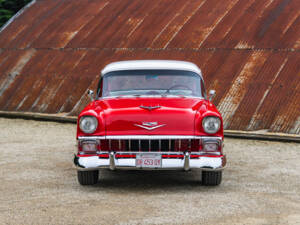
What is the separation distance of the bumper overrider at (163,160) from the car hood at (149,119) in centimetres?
21

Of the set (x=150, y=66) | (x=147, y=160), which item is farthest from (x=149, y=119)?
(x=150, y=66)

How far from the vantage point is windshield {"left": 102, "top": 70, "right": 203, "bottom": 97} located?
22.0ft

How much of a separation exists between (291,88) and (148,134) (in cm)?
587

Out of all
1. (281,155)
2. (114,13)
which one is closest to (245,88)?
(281,155)

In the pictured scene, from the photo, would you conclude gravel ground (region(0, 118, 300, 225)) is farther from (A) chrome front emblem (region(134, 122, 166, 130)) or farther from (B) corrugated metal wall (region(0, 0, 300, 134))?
(B) corrugated metal wall (region(0, 0, 300, 134))

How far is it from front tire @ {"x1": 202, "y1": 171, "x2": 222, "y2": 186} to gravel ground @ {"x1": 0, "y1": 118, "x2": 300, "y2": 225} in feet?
0.34

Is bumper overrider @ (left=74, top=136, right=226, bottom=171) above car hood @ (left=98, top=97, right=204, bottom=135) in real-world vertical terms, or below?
below

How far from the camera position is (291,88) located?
35.1 feet

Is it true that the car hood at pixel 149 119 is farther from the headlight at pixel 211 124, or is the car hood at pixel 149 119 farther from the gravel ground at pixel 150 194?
the gravel ground at pixel 150 194

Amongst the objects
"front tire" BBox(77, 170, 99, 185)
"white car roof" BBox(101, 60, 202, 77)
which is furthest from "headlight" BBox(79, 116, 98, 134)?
"white car roof" BBox(101, 60, 202, 77)

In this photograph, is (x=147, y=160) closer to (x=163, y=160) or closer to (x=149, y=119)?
(x=163, y=160)

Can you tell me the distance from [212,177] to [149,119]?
3.59 feet

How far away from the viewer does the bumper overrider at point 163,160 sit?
5.75m

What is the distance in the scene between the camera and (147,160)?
226 inches
